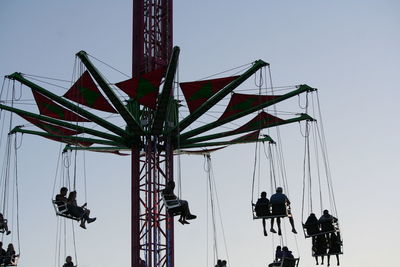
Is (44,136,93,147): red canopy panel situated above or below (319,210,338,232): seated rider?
above

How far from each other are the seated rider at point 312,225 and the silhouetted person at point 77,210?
230 inches

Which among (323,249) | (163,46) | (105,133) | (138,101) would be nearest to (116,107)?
(138,101)

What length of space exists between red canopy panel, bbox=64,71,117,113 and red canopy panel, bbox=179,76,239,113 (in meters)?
2.52

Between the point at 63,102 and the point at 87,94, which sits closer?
the point at 63,102

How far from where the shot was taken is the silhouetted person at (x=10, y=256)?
2480cm

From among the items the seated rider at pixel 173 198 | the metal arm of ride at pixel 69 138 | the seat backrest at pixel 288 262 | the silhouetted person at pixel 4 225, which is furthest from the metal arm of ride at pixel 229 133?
the silhouetted person at pixel 4 225

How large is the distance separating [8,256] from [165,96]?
6.71 m

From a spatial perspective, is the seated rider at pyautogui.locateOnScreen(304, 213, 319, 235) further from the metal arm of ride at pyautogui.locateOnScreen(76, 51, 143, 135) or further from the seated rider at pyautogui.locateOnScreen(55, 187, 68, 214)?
the metal arm of ride at pyautogui.locateOnScreen(76, 51, 143, 135)

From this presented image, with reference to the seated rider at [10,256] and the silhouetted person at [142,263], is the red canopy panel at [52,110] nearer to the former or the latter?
the silhouetted person at [142,263]

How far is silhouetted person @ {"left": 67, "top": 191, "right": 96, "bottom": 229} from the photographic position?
24.7 metres

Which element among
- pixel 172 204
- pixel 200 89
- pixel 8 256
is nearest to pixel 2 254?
pixel 8 256

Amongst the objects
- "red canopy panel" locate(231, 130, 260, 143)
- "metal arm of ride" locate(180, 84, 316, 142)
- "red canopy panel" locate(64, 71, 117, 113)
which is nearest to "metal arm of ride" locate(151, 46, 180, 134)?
"metal arm of ride" locate(180, 84, 316, 142)

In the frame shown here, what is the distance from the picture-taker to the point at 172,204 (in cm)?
2442

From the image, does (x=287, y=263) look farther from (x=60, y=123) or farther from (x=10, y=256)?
(x=60, y=123)
